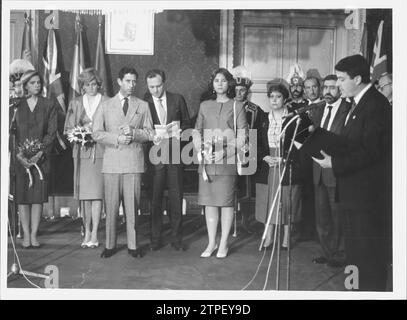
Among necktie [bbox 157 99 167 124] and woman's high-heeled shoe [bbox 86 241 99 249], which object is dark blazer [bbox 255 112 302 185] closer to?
necktie [bbox 157 99 167 124]

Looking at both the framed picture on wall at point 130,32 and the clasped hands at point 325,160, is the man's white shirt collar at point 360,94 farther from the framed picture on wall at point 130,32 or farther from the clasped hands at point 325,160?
the framed picture on wall at point 130,32

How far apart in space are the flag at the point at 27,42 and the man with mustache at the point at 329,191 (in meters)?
2.17

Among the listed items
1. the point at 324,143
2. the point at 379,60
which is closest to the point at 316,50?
the point at 379,60

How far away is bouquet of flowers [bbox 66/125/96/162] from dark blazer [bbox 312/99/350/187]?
65.0 inches

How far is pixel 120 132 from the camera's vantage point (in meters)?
4.20

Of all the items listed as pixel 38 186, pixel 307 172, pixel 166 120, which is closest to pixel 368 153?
pixel 307 172

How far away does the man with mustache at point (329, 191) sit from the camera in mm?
4051

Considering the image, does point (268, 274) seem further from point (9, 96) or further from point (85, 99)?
point (9, 96)

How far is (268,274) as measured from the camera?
404 centimetres

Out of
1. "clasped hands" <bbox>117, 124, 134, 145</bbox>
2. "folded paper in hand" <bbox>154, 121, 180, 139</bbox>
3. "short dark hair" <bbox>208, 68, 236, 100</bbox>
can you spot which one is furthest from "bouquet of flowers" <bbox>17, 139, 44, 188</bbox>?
"short dark hair" <bbox>208, 68, 236, 100</bbox>

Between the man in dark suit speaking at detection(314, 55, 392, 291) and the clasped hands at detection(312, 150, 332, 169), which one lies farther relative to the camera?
the clasped hands at detection(312, 150, 332, 169)

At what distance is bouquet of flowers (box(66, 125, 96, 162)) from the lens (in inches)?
169

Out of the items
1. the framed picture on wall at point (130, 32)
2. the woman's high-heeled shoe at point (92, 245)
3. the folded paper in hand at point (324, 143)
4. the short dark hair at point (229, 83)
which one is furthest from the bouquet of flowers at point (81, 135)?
the folded paper in hand at point (324, 143)

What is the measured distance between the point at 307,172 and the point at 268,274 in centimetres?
80
